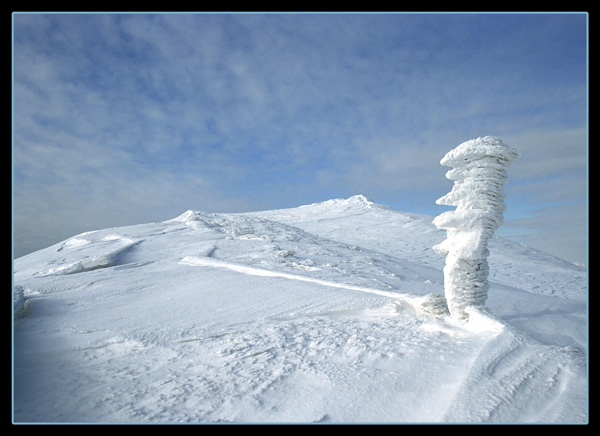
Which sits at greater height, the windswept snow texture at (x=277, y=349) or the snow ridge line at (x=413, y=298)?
the snow ridge line at (x=413, y=298)

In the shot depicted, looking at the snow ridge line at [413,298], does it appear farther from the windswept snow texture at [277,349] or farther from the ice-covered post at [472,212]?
the ice-covered post at [472,212]

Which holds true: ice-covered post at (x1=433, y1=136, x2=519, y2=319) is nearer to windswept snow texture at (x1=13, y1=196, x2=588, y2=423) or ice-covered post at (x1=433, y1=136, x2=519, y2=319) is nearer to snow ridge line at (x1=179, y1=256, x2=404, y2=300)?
windswept snow texture at (x1=13, y1=196, x2=588, y2=423)

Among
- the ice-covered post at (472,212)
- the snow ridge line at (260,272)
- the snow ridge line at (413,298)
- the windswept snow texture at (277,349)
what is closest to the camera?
the windswept snow texture at (277,349)

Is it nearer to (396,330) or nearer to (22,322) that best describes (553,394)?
(396,330)

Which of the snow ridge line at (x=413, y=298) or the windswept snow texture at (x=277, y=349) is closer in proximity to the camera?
the windswept snow texture at (x=277, y=349)

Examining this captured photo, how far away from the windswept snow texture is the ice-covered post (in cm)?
37

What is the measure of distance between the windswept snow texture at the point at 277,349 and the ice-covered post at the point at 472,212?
37 cm

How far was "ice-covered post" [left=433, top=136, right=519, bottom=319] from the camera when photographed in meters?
4.55

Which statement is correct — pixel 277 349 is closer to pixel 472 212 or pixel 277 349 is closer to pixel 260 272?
pixel 472 212

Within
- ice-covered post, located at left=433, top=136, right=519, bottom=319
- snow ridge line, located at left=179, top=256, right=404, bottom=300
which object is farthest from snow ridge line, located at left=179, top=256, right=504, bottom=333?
ice-covered post, located at left=433, top=136, right=519, bottom=319

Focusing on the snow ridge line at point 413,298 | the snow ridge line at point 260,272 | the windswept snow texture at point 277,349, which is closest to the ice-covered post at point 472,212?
the snow ridge line at point 413,298

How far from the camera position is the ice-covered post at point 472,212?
455cm

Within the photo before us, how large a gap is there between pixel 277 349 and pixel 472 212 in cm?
301

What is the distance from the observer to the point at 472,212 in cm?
458
